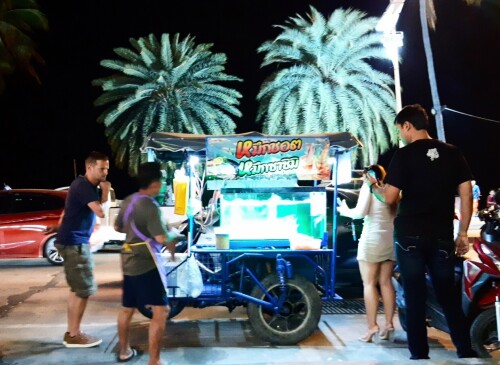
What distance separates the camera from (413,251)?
4625 millimetres

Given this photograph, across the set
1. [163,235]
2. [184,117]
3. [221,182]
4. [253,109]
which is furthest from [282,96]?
[163,235]

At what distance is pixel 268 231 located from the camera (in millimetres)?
6652

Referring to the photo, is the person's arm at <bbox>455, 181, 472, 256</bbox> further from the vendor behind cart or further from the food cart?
the vendor behind cart

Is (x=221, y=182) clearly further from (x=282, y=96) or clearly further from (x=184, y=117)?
(x=184, y=117)

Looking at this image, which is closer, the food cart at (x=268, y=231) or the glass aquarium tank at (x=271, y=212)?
the food cart at (x=268, y=231)

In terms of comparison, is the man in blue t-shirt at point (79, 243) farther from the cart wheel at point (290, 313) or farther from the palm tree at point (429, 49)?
the palm tree at point (429, 49)

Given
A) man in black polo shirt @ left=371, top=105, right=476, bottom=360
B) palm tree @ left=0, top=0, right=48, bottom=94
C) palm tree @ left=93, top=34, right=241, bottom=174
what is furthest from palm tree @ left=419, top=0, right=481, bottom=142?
man in black polo shirt @ left=371, top=105, right=476, bottom=360

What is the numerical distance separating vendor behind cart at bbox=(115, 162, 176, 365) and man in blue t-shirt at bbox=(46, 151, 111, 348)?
0.96 meters

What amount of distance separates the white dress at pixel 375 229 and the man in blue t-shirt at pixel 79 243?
2.63 meters

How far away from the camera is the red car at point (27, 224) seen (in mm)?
12359

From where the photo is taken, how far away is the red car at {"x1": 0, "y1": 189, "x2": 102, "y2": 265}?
487 inches

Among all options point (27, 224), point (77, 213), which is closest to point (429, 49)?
point (27, 224)

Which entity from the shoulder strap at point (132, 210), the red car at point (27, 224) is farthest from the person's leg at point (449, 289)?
the red car at point (27, 224)

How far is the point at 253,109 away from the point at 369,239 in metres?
37.3
